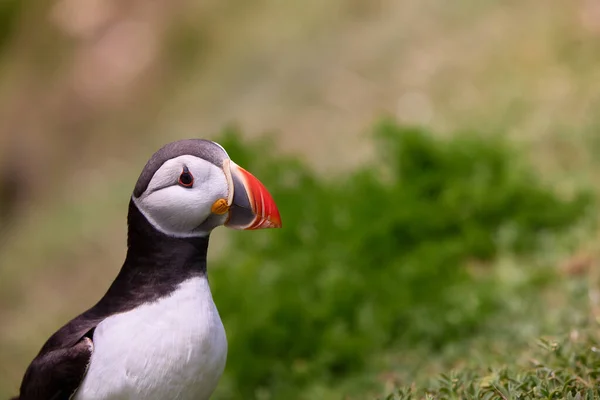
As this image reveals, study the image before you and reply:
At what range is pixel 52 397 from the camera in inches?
109

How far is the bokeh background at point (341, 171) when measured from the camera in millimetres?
4617

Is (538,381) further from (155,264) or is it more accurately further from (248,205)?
(155,264)

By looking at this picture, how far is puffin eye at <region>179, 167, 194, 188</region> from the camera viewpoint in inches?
107

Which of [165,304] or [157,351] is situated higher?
[165,304]

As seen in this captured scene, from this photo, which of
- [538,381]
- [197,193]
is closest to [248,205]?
[197,193]

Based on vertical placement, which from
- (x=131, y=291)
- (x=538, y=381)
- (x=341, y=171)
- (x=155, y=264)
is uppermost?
(x=341, y=171)

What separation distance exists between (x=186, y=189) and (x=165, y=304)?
0.40 metres

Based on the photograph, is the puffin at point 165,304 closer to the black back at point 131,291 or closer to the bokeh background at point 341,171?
the black back at point 131,291

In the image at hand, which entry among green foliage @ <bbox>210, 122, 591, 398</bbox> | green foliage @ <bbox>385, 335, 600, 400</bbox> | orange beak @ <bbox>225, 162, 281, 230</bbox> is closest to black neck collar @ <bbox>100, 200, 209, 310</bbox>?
orange beak @ <bbox>225, 162, 281, 230</bbox>

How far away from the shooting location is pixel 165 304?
2.72 m

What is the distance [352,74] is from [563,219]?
325 centimetres

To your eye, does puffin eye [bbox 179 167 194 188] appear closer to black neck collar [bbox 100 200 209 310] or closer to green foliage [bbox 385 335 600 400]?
black neck collar [bbox 100 200 209 310]

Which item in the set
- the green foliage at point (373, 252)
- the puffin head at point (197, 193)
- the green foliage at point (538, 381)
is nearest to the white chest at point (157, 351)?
the puffin head at point (197, 193)

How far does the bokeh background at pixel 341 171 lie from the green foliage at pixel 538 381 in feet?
1.13
